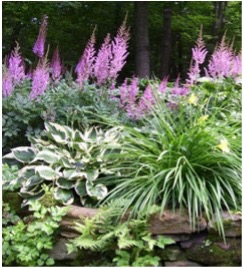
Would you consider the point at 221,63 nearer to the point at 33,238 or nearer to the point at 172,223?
the point at 172,223

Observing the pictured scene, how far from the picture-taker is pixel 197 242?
2.44 metres

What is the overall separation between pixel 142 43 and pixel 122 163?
4738 millimetres

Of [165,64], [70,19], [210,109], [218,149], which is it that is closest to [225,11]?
[165,64]

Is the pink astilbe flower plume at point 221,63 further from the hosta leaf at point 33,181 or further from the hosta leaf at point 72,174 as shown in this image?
the hosta leaf at point 33,181

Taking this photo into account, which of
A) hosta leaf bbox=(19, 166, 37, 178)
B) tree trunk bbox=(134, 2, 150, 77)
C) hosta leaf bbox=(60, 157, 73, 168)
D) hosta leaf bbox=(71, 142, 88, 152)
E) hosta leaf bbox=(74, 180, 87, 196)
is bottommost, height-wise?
hosta leaf bbox=(74, 180, 87, 196)

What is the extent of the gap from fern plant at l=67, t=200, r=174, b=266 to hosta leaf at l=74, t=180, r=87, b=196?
8.4 inches

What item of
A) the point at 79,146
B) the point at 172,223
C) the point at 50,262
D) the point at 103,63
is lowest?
the point at 50,262

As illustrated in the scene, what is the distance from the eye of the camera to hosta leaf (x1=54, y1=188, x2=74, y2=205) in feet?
8.64

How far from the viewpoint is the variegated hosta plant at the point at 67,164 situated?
106 inches

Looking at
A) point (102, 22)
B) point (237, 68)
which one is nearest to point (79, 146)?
point (237, 68)

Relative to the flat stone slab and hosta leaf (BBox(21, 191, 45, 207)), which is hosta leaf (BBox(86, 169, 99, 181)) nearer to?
hosta leaf (BBox(21, 191, 45, 207))

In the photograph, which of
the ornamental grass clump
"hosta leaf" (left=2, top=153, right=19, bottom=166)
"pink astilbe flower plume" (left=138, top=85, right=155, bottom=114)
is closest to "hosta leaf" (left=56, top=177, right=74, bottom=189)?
the ornamental grass clump

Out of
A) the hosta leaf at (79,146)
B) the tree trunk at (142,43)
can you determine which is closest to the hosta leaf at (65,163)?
the hosta leaf at (79,146)

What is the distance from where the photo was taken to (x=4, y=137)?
336 cm
